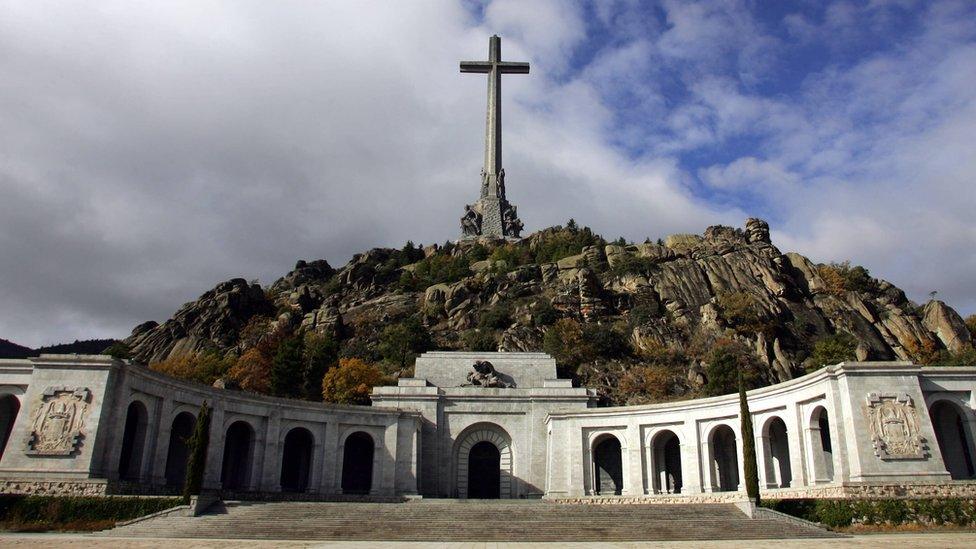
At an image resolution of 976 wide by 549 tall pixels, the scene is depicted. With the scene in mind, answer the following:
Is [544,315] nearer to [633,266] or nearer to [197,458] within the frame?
[633,266]

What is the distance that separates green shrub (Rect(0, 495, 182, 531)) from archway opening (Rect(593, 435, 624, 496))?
23.9 meters

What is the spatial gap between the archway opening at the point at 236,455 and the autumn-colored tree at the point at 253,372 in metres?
23.0

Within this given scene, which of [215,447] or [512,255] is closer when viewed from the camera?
[215,447]

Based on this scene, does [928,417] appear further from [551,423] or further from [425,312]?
[425,312]

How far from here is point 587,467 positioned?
4034cm

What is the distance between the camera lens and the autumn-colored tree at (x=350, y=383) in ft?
192

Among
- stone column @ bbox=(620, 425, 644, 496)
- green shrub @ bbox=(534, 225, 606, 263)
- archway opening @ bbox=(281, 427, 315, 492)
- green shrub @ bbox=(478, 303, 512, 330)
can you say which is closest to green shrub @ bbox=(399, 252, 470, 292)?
green shrub @ bbox=(534, 225, 606, 263)

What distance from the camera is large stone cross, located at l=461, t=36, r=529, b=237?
10119 centimetres

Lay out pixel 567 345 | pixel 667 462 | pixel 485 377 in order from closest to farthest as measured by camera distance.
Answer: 1. pixel 667 462
2. pixel 485 377
3. pixel 567 345

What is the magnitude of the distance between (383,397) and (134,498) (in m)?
18.3

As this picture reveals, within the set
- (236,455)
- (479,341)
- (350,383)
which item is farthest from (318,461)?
(479,341)

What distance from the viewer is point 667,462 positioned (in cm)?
4156

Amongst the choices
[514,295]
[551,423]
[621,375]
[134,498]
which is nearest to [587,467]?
[551,423]

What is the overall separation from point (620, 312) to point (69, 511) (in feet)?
200
